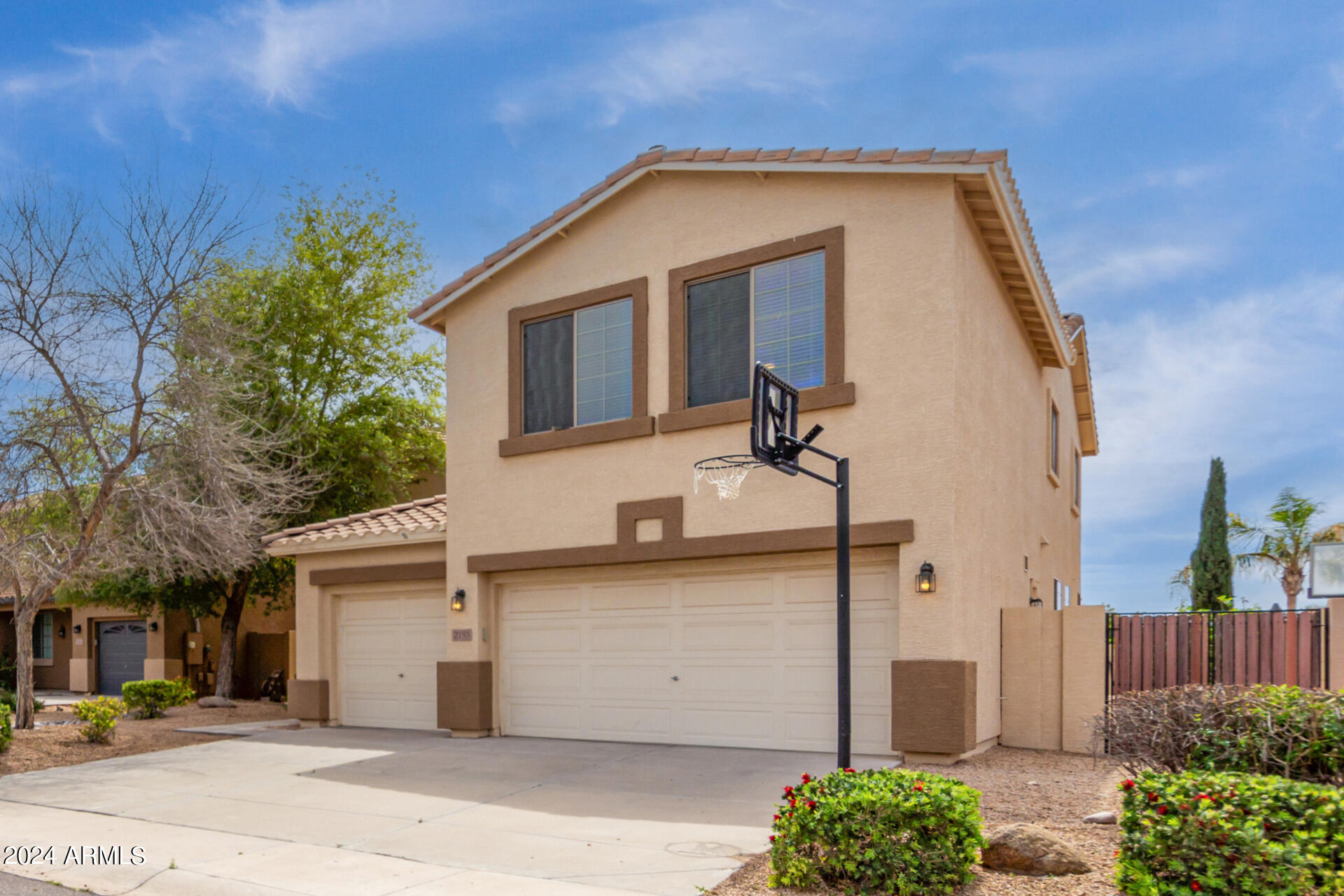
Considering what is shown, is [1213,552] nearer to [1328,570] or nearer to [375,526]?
[1328,570]

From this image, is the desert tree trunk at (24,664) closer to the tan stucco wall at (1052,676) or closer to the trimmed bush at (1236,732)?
the tan stucco wall at (1052,676)

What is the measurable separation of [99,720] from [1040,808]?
12.4 metres

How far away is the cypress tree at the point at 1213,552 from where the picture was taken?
24422mm

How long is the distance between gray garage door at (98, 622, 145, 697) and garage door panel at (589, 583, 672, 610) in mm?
19519

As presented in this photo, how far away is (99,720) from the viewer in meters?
14.9

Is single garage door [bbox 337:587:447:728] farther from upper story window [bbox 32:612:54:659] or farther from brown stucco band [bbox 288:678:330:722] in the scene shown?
upper story window [bbox 32:612:54:659]

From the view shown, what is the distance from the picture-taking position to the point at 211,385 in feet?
52.1

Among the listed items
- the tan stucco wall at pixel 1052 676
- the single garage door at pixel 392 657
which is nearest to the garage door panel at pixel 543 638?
the single garage door at pixel 392 657

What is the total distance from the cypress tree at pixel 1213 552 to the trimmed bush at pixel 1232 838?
1972 centimetres

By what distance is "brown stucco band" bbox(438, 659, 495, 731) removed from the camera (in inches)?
597

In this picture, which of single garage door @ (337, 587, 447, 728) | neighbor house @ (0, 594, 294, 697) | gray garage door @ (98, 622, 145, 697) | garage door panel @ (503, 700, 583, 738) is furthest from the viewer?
gray garage door @ (98, 622, 145, 697)

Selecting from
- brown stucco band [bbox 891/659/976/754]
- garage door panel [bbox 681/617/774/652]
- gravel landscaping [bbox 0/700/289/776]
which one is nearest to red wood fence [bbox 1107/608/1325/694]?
brown stucco band [bbox 891/659/976/754]

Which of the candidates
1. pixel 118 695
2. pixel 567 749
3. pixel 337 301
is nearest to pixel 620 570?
pixel 567 749

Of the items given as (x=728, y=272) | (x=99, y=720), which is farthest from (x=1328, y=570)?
(x=99, y=720)
